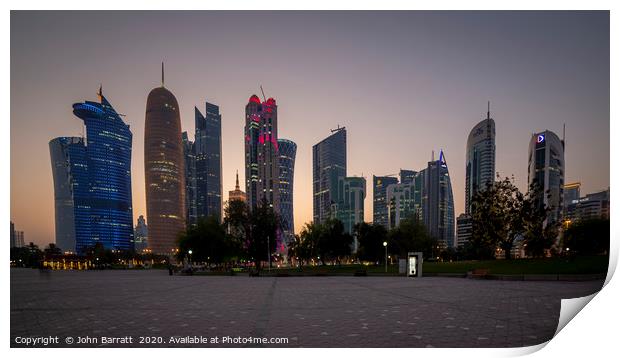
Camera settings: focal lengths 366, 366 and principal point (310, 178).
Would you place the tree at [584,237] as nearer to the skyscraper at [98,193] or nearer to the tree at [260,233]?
the tree at [260,233]

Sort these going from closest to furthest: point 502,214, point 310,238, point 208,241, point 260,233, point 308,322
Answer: point 308,322 → point 502,214 → point 260,233 → point 208,241 → point 310,238

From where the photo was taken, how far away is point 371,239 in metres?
52.1

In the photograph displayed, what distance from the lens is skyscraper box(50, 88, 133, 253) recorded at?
86.1m

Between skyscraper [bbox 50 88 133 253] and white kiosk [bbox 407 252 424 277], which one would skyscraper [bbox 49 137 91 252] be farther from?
white kiosk [bbox 407 252 424 277]

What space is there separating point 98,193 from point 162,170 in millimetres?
68223

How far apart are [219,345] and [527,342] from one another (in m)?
5.78

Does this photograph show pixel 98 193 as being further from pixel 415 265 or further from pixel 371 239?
pixel 415 265

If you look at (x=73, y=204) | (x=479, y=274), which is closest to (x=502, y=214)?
(x=479, y=274)

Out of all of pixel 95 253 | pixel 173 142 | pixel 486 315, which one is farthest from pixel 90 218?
pixel 486 315

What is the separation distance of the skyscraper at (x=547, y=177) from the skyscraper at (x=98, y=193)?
77.2 metres

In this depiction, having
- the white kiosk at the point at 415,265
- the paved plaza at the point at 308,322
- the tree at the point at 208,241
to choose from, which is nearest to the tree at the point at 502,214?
the white kiosk at the point at 415,265

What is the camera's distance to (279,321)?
8188 mm

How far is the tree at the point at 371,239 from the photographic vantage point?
52000 millimetres
